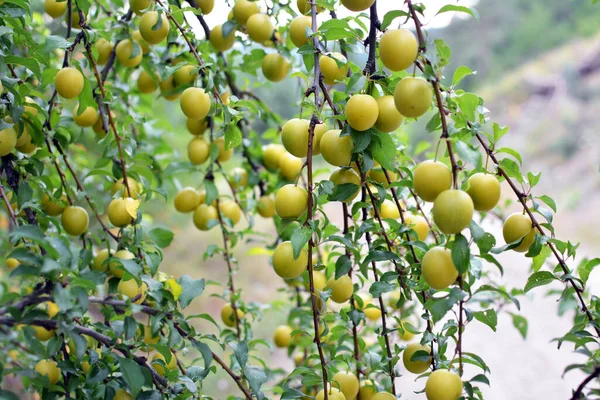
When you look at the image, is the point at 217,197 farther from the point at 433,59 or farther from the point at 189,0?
the point at 433,59

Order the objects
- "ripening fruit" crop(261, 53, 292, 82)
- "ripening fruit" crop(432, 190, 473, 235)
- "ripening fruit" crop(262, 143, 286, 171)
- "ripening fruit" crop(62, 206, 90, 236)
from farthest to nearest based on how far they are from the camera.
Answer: "ripening fruit" crop(262, 143, 286, 171) < "ripening fruit" crop(261, 53, 292, 82) < "ripening fruit" crop(62, 206, 90, 236) < "ripening fruit" crop(432, 190, 473, 235)

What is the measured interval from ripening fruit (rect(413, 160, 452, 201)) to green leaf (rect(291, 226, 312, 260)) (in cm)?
10

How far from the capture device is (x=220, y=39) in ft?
2.21

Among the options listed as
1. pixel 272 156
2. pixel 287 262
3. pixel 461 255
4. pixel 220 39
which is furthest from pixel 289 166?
pixel 461 255

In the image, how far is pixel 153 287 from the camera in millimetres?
444

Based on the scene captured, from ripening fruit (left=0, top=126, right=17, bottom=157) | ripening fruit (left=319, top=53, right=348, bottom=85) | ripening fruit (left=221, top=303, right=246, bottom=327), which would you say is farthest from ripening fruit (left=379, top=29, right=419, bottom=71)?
ripening fruit (left=221, top=303, right=246, bottom=327)

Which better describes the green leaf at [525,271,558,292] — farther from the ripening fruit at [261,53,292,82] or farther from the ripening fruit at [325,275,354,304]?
the ripening fruit at [261,53,292,82]

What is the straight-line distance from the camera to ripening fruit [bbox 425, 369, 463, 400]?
0.41 metres

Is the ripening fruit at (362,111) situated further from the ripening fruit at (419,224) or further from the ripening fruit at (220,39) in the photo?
the ripening fruit at (220,39)

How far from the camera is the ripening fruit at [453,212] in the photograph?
35 cm

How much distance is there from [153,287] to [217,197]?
0.29 m

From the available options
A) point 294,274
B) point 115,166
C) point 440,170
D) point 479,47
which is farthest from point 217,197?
point 479,47

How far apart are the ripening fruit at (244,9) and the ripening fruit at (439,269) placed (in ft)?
1.31

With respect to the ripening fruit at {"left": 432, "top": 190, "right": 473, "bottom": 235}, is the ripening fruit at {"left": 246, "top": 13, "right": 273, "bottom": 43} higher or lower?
higher
